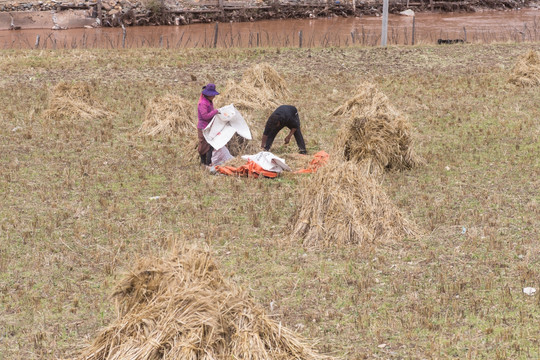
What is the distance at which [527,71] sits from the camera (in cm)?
1812

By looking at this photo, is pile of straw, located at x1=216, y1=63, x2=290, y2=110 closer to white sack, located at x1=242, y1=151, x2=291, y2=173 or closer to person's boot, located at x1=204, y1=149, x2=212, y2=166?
person's boot, located at x1=204, y1=149, x2=212, y2=166

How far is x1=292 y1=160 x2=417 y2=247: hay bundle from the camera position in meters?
8.25

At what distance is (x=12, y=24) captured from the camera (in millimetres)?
39469

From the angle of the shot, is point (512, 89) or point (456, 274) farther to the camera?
point (512, 89)

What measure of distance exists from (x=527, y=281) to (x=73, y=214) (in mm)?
5712

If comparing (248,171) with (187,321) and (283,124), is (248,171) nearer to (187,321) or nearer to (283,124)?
(283,124)

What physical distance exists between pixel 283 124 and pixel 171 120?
2.90 metres

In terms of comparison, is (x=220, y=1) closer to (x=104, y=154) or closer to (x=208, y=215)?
(x=104, y=154)

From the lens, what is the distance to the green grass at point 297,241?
20.9ft

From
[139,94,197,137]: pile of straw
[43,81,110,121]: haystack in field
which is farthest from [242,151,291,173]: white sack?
[43,81,110,121]: haystack in field

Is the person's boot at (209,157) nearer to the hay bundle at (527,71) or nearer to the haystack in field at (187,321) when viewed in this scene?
the haystack in field at (187,321)

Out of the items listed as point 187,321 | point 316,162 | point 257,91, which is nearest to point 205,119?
point 316,162

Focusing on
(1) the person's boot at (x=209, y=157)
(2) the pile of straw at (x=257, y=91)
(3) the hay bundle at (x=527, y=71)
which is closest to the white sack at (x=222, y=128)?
(1) the person's boot at (x=209, y=157)

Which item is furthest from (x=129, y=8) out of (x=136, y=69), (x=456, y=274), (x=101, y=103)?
(x=456, y=274)
